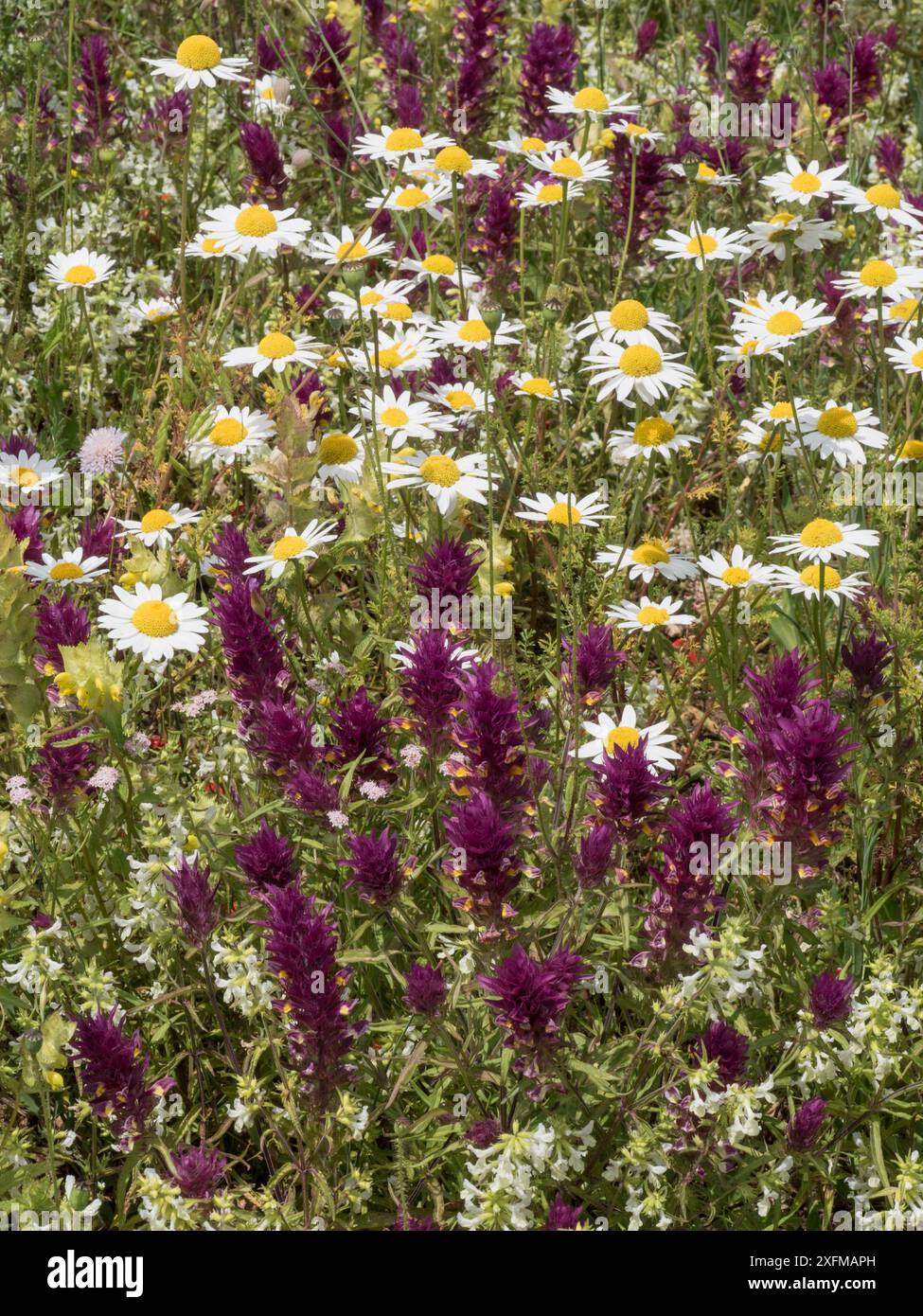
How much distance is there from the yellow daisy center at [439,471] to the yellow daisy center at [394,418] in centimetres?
16

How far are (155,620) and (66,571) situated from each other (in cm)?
42

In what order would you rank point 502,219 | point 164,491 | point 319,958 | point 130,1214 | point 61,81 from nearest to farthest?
point 319,958 < point 130,1214 < point 164,491 < point 502,219 < point 61,81

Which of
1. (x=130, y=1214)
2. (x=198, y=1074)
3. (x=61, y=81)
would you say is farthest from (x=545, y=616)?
(x=61, y=81)

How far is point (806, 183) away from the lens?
13.0 feet

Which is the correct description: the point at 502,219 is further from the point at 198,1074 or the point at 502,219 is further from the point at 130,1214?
the point at 130,1214

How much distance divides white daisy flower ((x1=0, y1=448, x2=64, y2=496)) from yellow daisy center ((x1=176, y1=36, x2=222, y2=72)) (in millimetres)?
1174

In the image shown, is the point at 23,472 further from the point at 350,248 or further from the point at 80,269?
the point at 350,248

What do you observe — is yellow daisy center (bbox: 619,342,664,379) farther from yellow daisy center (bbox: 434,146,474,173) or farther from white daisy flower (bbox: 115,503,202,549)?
white daisy flower (bbox: 115,503,202,549)

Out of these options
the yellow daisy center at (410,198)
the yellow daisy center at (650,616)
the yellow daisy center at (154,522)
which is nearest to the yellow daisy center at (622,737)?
the yellow daisy center at (650,616)

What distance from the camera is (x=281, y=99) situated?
4.60 meters

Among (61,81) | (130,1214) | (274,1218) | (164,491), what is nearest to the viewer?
(274,1218)

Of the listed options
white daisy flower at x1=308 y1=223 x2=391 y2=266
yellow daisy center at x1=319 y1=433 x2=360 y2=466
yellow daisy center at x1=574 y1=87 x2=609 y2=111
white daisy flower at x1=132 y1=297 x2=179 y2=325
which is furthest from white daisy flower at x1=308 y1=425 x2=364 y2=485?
yellow daisy center at x1=574 y1=87 x2=609 y2=111

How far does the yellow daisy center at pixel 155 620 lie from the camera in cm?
303
